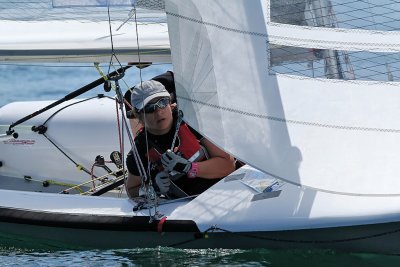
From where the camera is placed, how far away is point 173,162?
4.19 metres

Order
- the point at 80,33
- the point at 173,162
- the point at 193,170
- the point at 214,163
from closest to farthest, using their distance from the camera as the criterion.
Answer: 1. the point at 173,162
2. the point at 193,170
3. the point at 214,163
4. the point at 80,33

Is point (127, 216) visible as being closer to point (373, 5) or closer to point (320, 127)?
point (320, 127)

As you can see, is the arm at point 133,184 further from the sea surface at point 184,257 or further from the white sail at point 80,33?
the white sail at point 80,33

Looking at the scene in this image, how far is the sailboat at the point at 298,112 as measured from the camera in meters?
3.95

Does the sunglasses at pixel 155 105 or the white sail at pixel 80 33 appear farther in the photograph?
the white sail at pixel 80 33

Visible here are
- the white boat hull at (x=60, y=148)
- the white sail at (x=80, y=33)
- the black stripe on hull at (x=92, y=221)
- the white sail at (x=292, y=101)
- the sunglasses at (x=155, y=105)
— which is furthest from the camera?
the white boat hull at (x=60, y=148)

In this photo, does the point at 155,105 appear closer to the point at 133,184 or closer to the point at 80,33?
the point at 133,184

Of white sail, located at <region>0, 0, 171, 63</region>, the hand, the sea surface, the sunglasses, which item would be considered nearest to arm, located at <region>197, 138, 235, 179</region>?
the hand

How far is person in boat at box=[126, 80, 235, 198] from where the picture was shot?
4.30 metres

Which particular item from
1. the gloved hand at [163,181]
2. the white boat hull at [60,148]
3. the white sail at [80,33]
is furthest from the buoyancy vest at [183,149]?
the white boat hull at [60,148]

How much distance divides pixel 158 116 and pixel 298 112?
639 mm

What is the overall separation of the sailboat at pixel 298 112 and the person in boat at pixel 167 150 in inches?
9.3

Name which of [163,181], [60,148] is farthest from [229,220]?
[60,148]

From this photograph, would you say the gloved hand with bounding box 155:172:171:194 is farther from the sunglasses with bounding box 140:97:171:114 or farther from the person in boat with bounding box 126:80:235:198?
the sunglasses with bounding box 140:97:171:114
